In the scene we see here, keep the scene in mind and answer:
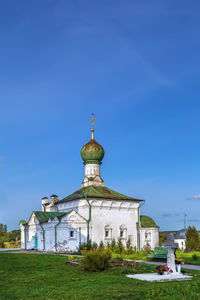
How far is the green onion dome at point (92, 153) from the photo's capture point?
30953 mm

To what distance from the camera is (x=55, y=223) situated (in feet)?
82.7

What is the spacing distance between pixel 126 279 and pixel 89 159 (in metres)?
21.3

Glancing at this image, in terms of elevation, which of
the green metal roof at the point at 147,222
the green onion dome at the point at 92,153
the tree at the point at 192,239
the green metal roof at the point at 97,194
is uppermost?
the green onion dome at the point at 92,153

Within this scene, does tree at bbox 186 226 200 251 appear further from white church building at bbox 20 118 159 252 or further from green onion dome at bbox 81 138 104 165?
green onion dome at bbox 81 138 104 165

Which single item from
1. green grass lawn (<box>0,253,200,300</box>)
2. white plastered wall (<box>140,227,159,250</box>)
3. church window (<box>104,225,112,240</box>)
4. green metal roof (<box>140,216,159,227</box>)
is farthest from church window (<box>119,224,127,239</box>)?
green grass lawn (<box>0,253,200,300</box>)

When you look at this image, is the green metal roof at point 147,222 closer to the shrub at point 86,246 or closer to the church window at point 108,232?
the church window at point 108,232

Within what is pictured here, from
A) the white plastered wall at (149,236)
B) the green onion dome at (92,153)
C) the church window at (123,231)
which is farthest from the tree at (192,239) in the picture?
the green onion dome at (92,153)

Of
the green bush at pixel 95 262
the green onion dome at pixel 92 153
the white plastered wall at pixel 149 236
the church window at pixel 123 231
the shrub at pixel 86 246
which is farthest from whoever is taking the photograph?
the green onion dome at pixel 92 153

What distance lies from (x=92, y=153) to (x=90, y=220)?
6.84 metres

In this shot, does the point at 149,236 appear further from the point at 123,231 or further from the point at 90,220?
the point at 90,220

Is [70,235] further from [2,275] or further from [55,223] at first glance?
[2,275]

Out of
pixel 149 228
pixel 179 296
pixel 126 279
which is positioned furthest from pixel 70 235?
pixel 179 296

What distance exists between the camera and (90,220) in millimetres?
26484

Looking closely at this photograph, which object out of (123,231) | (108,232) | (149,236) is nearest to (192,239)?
(149,236)
